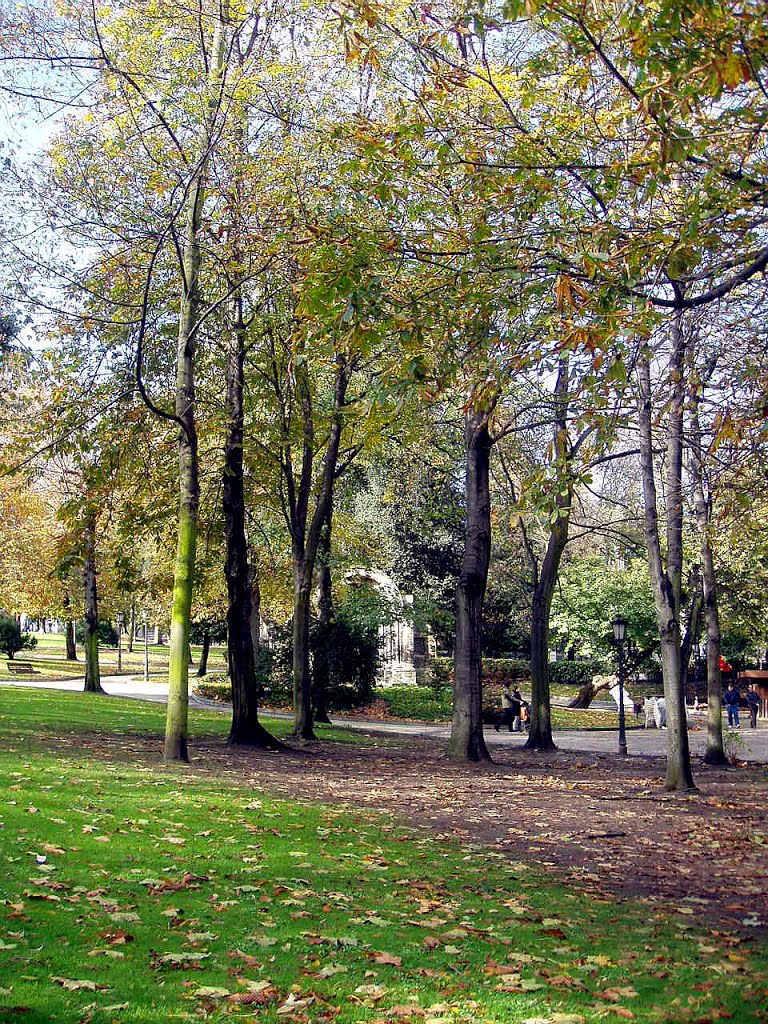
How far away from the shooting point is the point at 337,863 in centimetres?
859

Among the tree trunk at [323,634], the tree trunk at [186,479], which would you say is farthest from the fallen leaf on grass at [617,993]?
the tree trunk at [323,634]

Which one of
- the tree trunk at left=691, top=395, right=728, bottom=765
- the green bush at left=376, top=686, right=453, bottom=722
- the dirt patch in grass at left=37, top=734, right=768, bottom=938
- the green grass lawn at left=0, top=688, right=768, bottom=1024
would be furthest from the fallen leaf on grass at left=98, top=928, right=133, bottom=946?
the green bush at left=376, top=686, right=453, bottom=722

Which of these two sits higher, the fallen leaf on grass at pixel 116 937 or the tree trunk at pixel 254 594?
the tree trunk at pixel 254 594

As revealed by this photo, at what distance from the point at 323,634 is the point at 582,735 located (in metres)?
9.40

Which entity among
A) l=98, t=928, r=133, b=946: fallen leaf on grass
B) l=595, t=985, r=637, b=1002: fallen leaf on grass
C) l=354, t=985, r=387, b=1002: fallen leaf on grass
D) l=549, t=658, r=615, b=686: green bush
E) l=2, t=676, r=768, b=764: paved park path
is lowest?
l=2, t=676, r=768, b=764: paved park path

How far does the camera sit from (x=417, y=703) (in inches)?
1495

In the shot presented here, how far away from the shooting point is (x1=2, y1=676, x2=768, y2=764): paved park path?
25.0 m

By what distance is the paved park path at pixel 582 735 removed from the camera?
25.0 metres

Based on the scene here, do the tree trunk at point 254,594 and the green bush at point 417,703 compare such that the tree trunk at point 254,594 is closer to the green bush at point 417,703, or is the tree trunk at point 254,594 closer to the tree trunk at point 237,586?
the tree trunk at point 237,586

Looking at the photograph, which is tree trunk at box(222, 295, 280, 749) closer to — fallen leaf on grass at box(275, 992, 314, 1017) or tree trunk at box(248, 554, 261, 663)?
tree trunk at box(248, 554, 261, 663)

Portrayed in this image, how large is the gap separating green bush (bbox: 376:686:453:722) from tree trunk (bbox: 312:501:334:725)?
7.27 m

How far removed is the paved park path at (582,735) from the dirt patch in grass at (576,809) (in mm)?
5393

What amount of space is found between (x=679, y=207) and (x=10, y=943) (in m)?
7.37

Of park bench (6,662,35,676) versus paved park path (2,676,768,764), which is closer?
paved park path (2,676,768,764)
